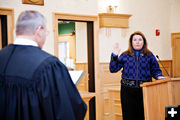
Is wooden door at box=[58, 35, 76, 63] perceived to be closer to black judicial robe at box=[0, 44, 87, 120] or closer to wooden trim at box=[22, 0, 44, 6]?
wooden trim at box=[22, 0, 44, 6]

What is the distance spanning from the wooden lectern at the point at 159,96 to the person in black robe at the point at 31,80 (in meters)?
1.55

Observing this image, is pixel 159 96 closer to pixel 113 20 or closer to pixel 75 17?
pixel 75 17

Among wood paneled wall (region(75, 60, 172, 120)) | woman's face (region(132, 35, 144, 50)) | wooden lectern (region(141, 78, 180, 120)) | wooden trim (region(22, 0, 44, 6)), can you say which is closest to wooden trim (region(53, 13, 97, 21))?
wooden trim (region(22, 0, 44, 6))

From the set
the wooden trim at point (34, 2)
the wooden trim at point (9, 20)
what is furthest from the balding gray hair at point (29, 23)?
the wooden trim at point (34, 2)

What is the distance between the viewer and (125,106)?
12.3 feet

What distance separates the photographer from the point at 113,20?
6188 mm

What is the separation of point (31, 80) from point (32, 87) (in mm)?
41

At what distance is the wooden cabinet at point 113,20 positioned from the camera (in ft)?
19.8

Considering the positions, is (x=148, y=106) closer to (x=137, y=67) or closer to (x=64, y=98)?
(x=137, y=67)

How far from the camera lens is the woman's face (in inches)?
147

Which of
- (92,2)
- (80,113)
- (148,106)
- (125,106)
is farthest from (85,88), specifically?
(80,113)

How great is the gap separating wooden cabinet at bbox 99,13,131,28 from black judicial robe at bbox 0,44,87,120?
440 cm

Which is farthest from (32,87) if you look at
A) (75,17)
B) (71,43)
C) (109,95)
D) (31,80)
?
(71,43)

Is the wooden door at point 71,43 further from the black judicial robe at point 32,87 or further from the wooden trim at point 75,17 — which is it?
the black judicial robe at point 32,87
